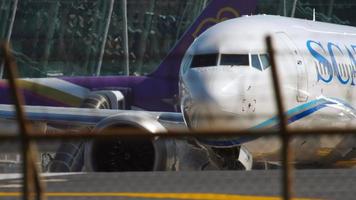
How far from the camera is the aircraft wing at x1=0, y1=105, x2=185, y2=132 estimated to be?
1677 centimetres

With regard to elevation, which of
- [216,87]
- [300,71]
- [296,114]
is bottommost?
[296,114]

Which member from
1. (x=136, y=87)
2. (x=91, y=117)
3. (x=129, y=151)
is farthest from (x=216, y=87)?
(x=136, y=87)

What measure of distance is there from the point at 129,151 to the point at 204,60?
1952mm

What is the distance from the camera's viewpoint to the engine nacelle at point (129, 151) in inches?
627

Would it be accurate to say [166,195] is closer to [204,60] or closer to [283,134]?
[283,134]

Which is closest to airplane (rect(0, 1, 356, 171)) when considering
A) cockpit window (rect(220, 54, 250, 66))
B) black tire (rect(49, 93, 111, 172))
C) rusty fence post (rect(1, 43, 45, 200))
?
cockpit window (rect(220, 54, 250, 66))

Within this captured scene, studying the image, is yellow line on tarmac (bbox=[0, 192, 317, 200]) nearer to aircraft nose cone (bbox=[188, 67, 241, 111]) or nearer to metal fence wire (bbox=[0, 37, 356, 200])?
metal fence wire (bbox=[0, 37, 356, 200])

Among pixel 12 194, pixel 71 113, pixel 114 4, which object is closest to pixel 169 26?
pixel 114 4

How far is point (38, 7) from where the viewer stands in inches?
1570

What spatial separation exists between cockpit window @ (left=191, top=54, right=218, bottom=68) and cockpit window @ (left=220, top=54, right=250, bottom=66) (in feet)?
0.42

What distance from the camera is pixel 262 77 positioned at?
15461 millimetres

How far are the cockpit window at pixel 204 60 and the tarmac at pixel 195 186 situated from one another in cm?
329

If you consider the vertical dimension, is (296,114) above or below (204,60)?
→ below

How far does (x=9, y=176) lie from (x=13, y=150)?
6.37 metres
